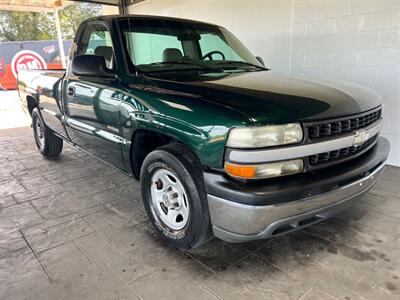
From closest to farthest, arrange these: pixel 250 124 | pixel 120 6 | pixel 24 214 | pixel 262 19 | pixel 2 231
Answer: pixel 250 124
pixel 2 231
pixel 24 214
pixel 262 19
pixel 120 6

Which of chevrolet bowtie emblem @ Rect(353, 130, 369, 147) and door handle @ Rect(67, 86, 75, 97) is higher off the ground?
door handle @ Rect(67, 86, 75, 97)

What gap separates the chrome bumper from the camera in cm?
168

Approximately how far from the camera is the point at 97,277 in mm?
1994

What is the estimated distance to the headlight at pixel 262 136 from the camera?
1.67 meters

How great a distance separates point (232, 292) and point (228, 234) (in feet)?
1.13

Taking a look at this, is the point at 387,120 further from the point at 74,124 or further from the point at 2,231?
the point at 2,231

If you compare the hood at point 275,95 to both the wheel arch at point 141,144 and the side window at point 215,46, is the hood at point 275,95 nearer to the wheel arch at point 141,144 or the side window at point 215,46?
the wheel arch at point 141,144

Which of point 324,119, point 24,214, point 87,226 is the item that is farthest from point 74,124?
point 324,119

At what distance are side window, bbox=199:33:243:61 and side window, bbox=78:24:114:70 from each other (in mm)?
885

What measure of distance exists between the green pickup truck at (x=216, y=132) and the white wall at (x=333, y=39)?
67.2 inches

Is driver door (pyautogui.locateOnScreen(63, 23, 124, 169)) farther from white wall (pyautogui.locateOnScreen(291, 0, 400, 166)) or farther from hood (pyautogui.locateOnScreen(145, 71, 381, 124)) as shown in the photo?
A: white wall (pyautogui.locateOnScreen(291, 0, 400, 166))

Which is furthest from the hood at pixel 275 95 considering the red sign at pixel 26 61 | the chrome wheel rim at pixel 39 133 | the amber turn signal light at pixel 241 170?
the red sign at pixel 26 61

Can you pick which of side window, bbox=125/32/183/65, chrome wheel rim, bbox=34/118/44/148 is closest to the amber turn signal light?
side window, bbox=125/32/183/65

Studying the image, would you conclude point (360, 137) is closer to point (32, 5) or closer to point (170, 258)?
point (170, 258)
